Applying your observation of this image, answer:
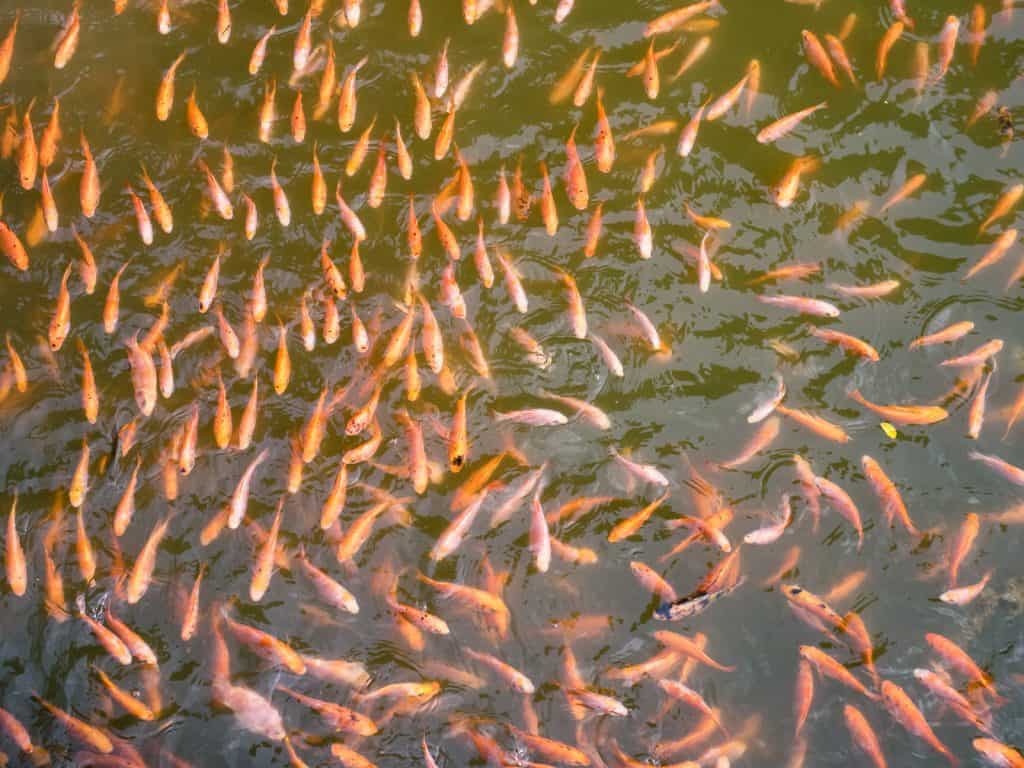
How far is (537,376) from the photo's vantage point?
4.62m

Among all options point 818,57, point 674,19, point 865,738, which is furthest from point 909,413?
point 674,19

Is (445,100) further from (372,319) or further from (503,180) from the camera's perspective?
(372,319)

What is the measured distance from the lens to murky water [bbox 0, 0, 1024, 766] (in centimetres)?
424

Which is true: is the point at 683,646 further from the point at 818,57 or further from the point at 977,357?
the point at 818,57

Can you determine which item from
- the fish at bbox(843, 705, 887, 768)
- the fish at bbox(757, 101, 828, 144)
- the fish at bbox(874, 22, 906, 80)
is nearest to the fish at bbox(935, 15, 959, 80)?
the fish at bbox(874, 22, 906, 80)

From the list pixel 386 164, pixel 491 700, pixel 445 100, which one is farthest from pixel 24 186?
pixel 491 700

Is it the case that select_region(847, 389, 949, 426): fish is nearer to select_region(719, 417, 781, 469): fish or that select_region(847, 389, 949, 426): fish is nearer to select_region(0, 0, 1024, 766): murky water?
select_region(0, 0, 1024, 766): murky water

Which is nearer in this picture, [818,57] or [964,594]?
[964,594]

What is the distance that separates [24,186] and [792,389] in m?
4.07

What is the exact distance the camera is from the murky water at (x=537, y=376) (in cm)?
424

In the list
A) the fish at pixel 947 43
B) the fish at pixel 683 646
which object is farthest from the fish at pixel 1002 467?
the fish at pixel 947 43

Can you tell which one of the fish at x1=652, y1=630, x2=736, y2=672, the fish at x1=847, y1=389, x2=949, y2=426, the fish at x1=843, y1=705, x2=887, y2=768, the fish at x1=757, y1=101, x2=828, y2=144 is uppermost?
the fish at x1=757, y1=101, x2=828, y2=144

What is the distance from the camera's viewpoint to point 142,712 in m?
4.22

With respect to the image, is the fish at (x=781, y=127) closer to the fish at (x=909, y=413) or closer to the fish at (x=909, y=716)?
the fish at (x=909, y=413)
